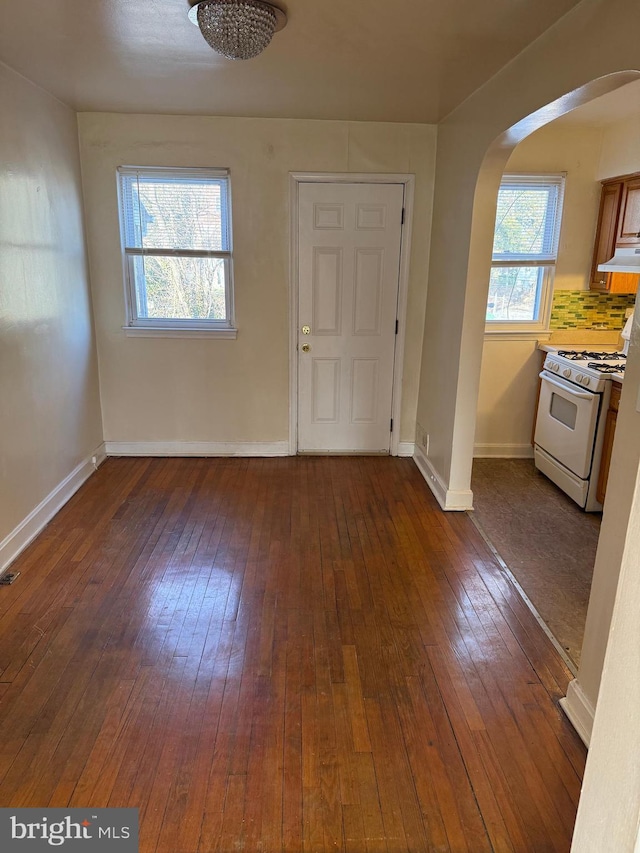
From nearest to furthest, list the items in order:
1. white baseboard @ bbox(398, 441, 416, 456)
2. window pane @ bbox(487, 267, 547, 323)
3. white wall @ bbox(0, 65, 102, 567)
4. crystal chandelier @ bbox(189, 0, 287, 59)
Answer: crystal chandelier @ bbox(189, 0, 287, 59), white wall @ bbox(0, 65, 102, 567), window pane @ bbox(487, 267, 547, 323), white baseboard @ bbox(398, 441, 416, 456)

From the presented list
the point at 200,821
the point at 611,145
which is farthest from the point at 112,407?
the point at 611,145

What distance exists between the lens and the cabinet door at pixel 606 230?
4.09 meters

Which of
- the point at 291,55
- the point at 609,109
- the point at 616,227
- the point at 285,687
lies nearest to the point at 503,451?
the point at 616,227

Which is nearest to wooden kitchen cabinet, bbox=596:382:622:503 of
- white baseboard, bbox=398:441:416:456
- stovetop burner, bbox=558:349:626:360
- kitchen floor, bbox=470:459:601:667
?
kitchen floor, bbox=470:459:601:667

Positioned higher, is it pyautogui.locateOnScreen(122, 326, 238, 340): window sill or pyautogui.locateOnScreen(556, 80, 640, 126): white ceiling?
pyautogui.locateOnScreen(556, 80, 640, 126): white ceiling

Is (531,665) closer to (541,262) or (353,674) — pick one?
(353,674)

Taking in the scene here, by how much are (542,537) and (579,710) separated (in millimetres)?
1560

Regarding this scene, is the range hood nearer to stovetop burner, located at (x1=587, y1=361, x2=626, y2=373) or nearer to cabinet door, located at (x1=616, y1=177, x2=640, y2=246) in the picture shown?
cabinet door, located at (x1=616, y1=177, x2=640, y2=246)

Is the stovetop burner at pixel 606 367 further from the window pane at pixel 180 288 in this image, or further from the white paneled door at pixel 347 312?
the window pane at pixel 180 288

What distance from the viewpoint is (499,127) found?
2832mm

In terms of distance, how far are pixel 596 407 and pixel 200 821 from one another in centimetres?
317

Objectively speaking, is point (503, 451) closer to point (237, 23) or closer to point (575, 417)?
point (575, 417)

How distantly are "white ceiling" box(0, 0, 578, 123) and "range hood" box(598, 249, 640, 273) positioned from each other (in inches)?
54.2

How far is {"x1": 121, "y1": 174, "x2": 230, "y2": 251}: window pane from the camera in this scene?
4.13 meters
